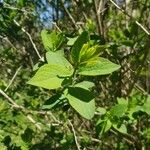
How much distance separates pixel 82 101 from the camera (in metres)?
1.20

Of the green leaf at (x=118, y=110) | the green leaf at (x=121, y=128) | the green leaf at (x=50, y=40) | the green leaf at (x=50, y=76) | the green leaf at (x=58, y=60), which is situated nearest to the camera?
the green leaf at (x=50, y=76)

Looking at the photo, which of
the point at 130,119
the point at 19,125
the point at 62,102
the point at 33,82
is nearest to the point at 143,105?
the point at 130,119

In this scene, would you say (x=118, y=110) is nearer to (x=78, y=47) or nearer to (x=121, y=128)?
(x=121, y=128)

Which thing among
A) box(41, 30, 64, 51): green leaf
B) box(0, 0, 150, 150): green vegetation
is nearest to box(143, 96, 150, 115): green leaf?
box(0, 0, 150, 150): green vegetation

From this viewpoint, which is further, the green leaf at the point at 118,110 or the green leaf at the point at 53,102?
the green leaf at the point at 118,110

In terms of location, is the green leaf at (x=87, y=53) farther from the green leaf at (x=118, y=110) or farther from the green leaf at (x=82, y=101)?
the green leaf at (x=118, y=110)

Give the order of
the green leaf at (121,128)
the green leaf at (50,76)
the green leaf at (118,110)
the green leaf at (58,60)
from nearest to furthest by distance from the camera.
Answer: the green leaf at (50,76), the green leaf at (58,60), the green leaf at (118,110), the green leaf at (121,128)

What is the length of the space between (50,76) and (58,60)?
10cm

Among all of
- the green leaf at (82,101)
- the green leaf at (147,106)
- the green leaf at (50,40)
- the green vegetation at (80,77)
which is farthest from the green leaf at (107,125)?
the green leaf at (82,101)

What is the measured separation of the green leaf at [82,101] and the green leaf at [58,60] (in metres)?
0.07

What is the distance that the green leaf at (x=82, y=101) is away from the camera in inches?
46.6

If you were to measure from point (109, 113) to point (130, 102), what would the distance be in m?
0.26

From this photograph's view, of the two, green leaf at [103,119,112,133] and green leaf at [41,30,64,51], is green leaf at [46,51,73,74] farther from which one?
green leaf at [103,119,112,133]

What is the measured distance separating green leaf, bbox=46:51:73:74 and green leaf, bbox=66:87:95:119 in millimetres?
70
